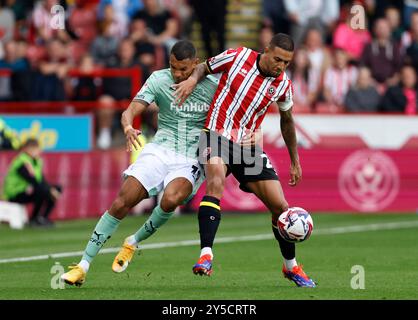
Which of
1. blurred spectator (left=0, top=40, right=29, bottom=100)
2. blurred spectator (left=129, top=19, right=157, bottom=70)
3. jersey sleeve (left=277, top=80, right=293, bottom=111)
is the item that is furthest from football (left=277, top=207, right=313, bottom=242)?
blurred spectator (left=129, top=19, right=157, bottom=70)

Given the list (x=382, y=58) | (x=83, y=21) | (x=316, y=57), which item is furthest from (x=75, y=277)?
(x=83, y=21)

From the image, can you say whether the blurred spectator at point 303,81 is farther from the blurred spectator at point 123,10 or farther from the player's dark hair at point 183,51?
the player's dark hair at point 183,51

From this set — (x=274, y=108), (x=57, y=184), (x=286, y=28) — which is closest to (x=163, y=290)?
(x=57, y=184)

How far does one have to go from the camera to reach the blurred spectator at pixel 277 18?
25672mm

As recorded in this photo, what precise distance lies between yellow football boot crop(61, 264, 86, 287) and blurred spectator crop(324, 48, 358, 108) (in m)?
13.1

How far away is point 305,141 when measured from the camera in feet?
72.9

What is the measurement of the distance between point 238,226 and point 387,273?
23.1 feet

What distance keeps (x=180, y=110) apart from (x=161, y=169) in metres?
0.64

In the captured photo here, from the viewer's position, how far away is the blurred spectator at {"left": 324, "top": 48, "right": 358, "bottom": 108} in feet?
78.0

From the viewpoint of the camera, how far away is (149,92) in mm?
11992

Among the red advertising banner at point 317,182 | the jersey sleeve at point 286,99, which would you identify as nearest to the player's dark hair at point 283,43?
the jersey sleeve at point 286,99
